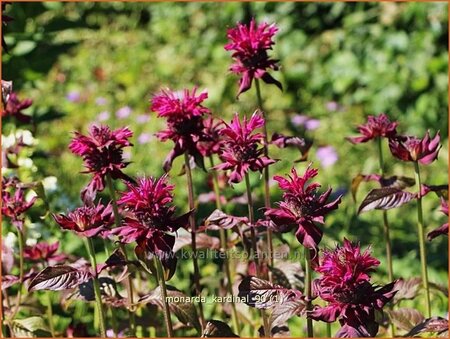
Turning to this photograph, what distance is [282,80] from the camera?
4.35 m

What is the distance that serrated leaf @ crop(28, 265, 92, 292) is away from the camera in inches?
53.3

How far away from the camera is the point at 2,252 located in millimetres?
1839

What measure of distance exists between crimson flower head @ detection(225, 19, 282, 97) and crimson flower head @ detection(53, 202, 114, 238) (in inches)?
16.0

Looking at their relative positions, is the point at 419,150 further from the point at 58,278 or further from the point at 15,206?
the point at 15,206

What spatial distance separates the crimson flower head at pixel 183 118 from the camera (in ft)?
4.83

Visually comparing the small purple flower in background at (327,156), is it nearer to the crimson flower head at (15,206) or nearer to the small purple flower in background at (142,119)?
the small purple flower in background at (142,119)

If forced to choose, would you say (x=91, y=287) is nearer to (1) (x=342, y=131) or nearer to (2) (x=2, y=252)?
(2) (x=2, y=252)

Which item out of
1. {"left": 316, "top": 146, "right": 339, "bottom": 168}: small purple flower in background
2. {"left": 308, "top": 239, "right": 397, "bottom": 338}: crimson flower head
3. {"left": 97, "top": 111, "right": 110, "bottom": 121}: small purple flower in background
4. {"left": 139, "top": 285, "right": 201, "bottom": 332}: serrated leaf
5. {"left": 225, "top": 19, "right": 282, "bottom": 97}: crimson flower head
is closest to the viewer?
{"left": 308, "top": 239, "right": 397, "bottom": 338}: crimson flower head

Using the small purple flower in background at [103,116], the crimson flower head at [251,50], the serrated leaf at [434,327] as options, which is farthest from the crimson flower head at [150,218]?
the small purple flower in background at [103,116]

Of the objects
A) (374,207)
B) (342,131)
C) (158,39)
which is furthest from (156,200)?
(158,39)

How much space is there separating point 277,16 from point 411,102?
3.52 ft

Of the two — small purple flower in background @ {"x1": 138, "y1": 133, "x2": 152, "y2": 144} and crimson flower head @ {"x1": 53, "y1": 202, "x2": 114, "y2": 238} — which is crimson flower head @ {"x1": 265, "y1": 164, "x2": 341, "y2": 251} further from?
small purple flower in background @ {"x1": 138, "y1": 133, "x2": 152, "y2": 144}

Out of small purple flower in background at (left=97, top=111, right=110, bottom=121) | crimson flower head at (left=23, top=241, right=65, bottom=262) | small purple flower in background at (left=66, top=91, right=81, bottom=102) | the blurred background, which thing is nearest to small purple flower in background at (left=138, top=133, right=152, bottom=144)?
the blurred background

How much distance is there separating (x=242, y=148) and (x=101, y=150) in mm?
277
